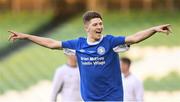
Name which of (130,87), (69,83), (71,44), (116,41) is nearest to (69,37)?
(69,83)

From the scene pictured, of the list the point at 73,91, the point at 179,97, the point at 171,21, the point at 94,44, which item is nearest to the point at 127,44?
the point at 94,44

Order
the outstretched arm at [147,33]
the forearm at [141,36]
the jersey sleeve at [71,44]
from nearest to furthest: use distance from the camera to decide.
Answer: the outstretched arm at [147,33] < the forearm at [141,36] < the jersey sleeve at [71,44]

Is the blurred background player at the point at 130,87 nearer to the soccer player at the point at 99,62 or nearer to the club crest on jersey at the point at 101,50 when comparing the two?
the soccer player at the point at 99,62

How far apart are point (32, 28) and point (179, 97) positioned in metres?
5.48

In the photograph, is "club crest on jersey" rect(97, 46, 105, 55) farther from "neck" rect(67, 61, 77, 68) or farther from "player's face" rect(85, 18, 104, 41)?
"neck" rect(67, 61, 77, 68)

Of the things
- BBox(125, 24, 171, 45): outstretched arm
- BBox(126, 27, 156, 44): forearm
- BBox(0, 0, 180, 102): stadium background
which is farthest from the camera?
BBox(0, 0, 180, 102): stadium background


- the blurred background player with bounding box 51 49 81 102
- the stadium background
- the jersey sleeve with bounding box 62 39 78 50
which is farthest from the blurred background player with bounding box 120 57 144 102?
the stadium background

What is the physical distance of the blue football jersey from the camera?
6.56 metres

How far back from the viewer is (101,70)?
6566 mm

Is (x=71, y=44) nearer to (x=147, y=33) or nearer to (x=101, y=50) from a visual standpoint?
(x=101, y=50)

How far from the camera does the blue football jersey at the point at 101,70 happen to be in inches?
258

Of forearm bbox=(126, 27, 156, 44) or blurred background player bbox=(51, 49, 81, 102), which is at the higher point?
forearm bbox=(126, 27, 156, 44)

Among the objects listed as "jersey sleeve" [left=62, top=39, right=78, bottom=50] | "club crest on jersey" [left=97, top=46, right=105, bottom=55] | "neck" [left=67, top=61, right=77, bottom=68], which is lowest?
"neck" [left=67, top=61, right=77, bottom=68]

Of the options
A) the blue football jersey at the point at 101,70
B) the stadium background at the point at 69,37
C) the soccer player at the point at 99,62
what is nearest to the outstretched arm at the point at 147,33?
the soccer player at the point at 99,62
